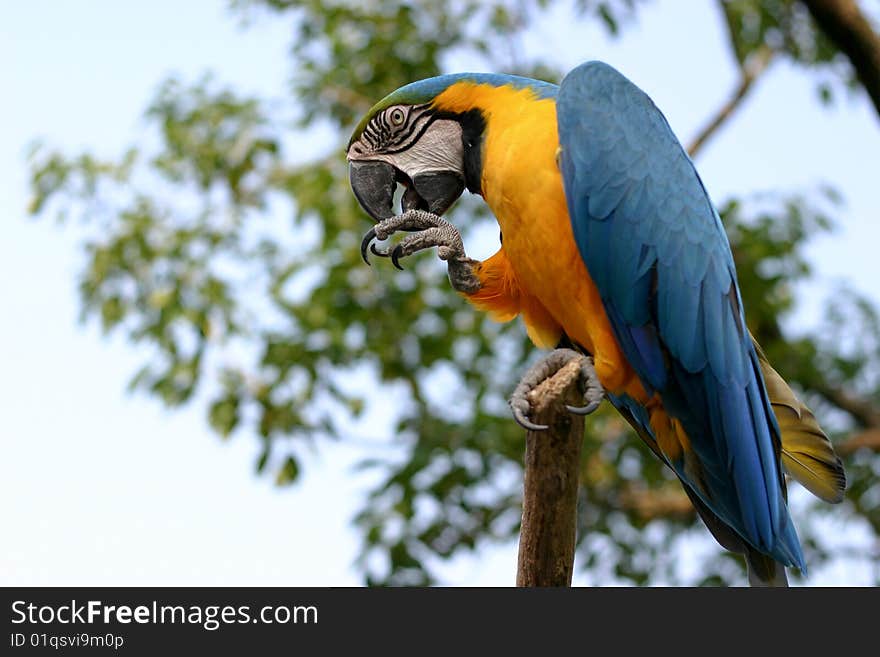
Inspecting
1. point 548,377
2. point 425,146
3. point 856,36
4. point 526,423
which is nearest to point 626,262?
point 548,377

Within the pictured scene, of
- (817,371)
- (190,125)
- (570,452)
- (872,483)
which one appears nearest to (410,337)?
(190,125)

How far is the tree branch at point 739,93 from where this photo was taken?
537cm

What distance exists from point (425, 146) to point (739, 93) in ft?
12.3

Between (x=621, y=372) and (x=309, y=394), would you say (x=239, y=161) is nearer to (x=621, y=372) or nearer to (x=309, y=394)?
(x=309, y=394)

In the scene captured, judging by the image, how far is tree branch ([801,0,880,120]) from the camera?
3633mm

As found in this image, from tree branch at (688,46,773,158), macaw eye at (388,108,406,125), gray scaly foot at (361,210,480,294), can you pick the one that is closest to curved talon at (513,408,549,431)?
gray scaly foot at (361,210,480,294)

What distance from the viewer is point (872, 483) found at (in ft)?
16.9

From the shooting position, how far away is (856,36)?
3656 mm

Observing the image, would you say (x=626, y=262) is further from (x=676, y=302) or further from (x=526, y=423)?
(x=526, y=423)

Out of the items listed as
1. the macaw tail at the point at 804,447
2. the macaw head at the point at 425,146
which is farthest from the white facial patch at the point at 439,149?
the macaw tail at the point at 804,447

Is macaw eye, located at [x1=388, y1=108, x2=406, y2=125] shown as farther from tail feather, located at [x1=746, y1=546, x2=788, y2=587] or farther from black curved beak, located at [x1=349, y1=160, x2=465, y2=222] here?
tail feather, located at [x1=746, y1=546, x2=788, y2=587]

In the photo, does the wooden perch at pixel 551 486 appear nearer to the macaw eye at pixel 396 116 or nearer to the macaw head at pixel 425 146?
the macaw head at pixel 425 146

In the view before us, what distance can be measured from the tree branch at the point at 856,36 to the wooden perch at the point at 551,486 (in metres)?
2.31
